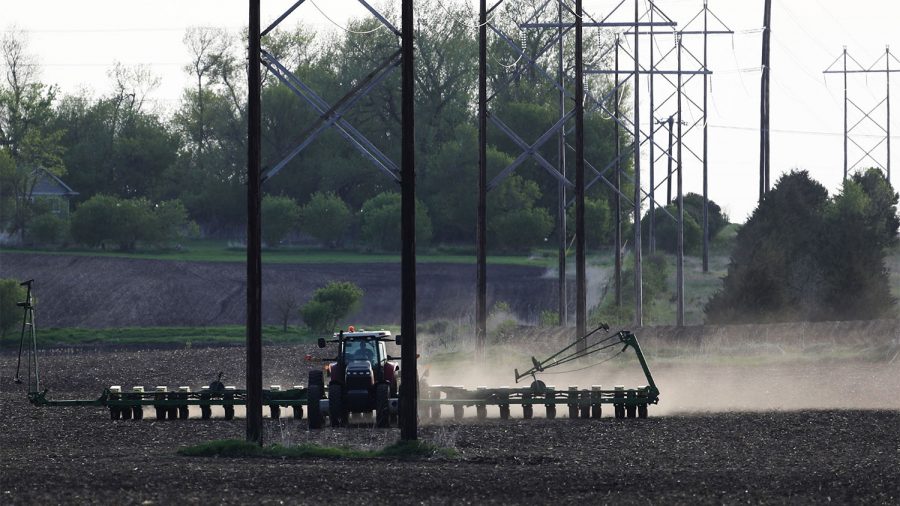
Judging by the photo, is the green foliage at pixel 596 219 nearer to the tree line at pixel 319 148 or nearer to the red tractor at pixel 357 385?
the tree line at pixel 319 148

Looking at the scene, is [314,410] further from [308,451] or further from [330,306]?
[330,306]

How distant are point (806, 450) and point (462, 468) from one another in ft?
23.5

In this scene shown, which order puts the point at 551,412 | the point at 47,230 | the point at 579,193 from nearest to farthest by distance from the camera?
the point at 551,412
the point at 579,193
the point at 47,230

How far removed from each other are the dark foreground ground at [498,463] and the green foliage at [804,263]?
2837cm

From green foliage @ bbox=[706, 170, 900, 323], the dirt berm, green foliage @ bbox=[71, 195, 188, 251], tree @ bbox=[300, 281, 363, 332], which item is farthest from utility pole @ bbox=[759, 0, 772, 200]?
green foliage @ bbox=[71, 195, 188, 251]

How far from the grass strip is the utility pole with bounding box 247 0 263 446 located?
448 millimetres

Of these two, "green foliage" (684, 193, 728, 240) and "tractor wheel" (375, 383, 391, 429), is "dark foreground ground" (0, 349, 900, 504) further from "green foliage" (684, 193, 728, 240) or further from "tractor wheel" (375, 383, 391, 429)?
"green foliage" (684, 193, 728, 240)

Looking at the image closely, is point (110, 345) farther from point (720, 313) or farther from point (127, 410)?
point (127, 410)

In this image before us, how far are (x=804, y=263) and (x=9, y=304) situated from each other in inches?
1396

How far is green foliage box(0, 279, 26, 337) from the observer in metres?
74.9

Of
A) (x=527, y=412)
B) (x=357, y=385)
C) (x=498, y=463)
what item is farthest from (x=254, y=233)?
(x=527, y=412)

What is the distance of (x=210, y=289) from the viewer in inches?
3703

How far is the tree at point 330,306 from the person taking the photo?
7862 cm

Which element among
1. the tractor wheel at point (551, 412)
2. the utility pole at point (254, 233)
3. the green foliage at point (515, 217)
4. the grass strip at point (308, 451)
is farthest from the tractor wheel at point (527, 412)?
the green foliage at point (515, 217)
